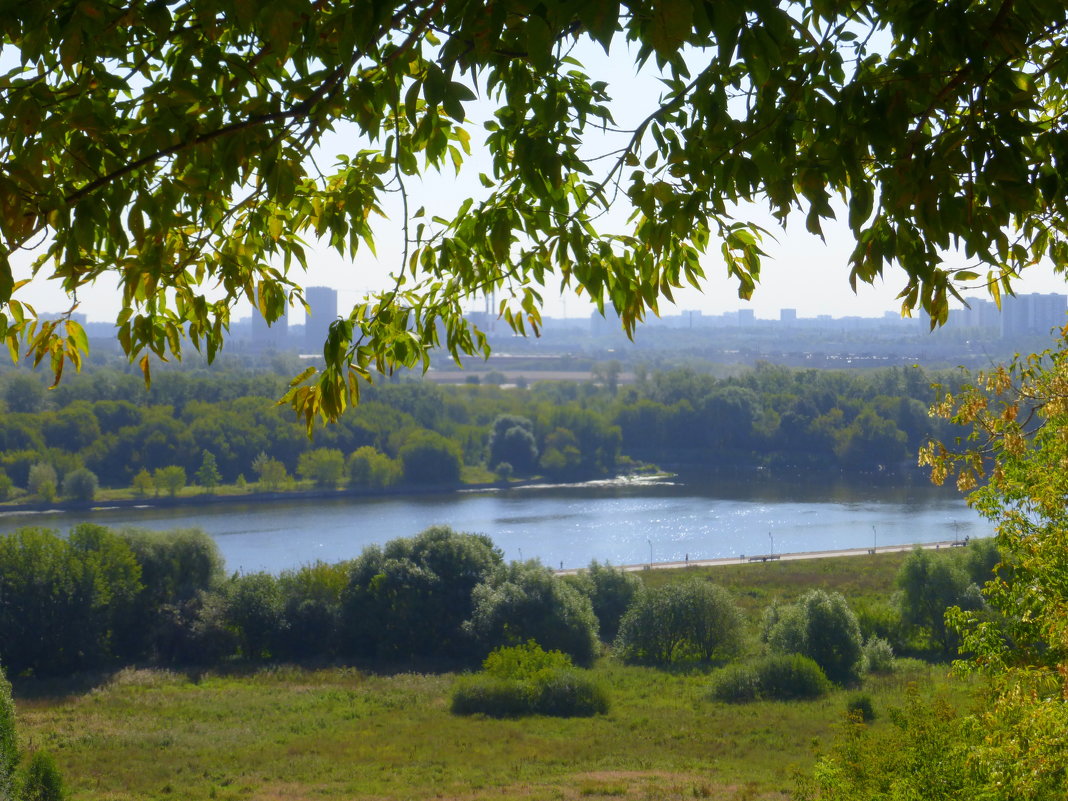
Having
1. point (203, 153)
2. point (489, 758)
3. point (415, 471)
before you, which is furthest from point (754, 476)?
point (203, 153)

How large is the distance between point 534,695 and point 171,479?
20.9m

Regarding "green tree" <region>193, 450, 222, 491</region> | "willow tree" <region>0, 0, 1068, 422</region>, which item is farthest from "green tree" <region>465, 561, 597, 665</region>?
"green tree" <region>193, 450, 222, 491</region>

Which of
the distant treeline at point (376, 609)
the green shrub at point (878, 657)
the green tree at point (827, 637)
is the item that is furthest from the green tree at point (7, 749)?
the green shrub at point (878, 657)

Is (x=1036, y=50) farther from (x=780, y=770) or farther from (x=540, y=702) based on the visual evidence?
(x=540, y=702)

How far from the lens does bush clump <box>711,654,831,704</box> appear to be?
13.0m

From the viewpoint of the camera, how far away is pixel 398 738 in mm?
11258

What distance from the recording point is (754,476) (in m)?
35.2

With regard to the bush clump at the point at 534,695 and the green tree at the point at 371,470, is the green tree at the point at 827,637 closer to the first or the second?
the bush clump at the point at 534,695

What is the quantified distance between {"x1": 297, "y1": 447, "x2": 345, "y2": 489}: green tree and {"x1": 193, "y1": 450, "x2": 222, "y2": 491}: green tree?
2.50 metres

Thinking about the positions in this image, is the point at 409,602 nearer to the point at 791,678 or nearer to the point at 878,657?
the point at 791,678

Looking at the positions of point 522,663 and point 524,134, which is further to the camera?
point 522,663

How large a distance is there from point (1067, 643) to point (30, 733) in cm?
1076

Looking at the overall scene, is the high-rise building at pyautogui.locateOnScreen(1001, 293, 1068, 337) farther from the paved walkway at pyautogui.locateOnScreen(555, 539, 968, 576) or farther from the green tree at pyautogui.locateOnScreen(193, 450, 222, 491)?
the green tree at pyautogui.locateOnScreen(193, 450, 222, 491)

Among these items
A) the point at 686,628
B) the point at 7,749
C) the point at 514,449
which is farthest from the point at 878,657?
the point at 514,449
